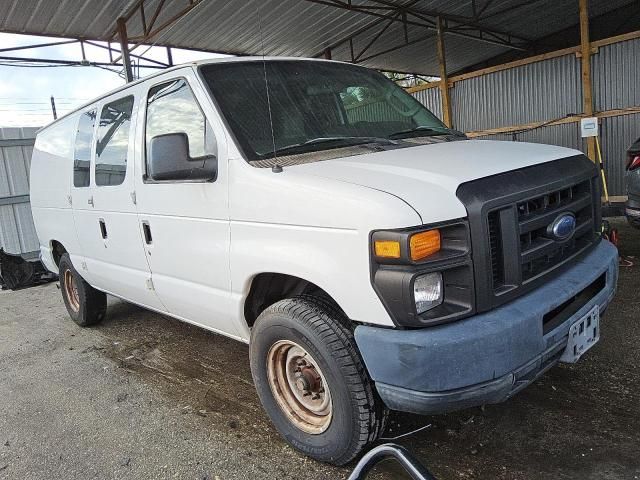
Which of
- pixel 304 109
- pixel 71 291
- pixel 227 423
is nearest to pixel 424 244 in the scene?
pixel 304 109

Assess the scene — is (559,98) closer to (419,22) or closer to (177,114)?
(419,22)

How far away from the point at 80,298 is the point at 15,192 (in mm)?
5441

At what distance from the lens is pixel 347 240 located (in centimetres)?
217

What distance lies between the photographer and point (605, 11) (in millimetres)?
15883

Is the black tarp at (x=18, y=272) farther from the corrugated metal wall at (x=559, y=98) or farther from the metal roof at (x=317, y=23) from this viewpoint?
the corrugated metal wall at (x=559, y=98)

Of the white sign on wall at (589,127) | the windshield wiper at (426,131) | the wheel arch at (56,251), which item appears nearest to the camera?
the windshield wiper at (426,131)

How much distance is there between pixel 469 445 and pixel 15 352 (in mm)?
4423

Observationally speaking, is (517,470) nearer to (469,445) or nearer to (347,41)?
(469,445)

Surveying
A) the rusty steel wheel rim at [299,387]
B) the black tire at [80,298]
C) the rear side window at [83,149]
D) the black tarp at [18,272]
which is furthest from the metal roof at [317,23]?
the rusty steel wheel rim at [299,387]

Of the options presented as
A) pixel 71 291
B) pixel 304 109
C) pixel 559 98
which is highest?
pixel 559 98

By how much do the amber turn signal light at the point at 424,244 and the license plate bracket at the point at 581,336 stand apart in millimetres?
821

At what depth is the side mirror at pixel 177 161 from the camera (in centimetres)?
270

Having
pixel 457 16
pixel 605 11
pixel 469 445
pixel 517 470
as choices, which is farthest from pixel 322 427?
pixel 605 11

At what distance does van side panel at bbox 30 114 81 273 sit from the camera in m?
4.84
